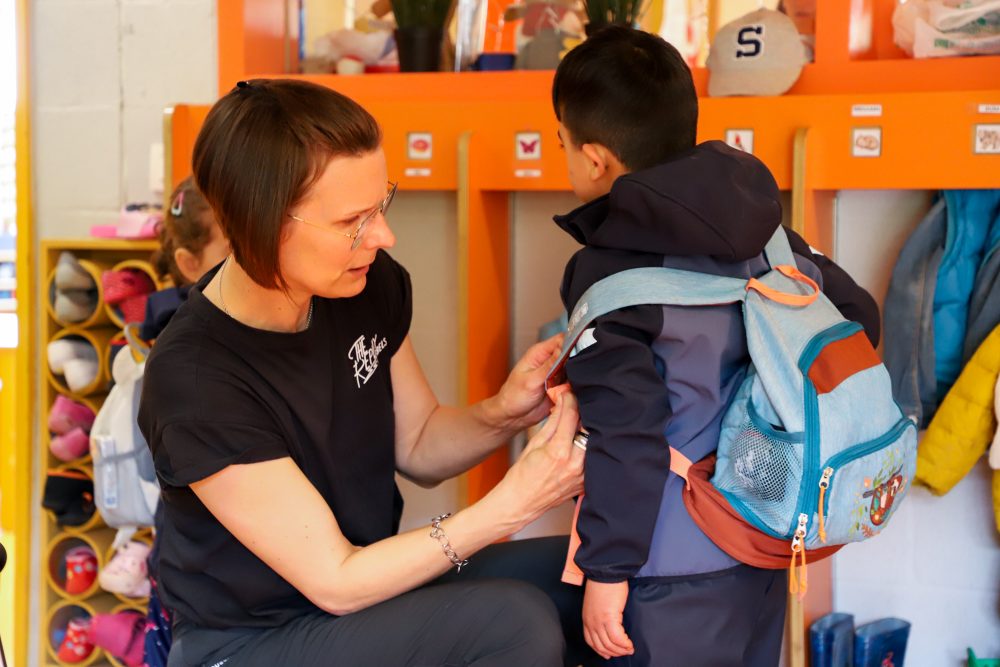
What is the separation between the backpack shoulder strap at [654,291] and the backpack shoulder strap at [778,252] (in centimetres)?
12

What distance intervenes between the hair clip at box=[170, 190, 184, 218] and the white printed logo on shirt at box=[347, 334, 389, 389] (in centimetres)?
78

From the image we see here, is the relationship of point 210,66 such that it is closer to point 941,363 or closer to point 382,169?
point 382,169

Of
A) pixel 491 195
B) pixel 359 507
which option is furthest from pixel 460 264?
pixel 359 507

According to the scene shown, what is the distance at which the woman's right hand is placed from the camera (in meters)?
1.61

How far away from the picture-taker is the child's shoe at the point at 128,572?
300cm

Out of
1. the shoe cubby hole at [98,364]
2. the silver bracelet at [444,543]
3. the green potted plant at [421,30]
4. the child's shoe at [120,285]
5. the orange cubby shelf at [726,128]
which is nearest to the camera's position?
the silver bracelet at [444,543]

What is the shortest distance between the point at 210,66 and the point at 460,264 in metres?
1.08

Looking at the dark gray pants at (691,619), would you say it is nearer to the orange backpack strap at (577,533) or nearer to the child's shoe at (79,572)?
the orange backpack strap at (577,533)

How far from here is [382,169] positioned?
1.62m

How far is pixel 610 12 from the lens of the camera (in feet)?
8.98

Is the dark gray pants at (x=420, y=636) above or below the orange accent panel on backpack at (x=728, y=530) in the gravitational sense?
below

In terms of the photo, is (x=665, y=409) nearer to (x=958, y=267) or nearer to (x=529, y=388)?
(x=529, y=388)

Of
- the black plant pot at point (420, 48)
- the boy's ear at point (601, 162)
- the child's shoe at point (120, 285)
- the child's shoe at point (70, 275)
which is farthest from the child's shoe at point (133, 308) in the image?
the boy's ear at point (601, 162)

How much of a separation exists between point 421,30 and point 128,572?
164cm
